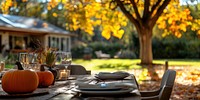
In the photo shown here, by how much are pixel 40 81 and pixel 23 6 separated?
40507mm

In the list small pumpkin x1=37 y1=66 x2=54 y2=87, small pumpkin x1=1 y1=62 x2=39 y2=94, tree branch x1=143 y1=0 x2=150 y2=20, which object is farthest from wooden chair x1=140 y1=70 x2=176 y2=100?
tree branch x1=143 y1=0 x2=150 y2=20

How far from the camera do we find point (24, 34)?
1060 inches

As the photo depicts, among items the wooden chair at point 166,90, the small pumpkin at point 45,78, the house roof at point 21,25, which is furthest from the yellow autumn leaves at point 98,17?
the small pumpkin at point 45,78

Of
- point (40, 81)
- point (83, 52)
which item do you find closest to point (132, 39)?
point (83, 52)

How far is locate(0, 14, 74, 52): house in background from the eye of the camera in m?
23.3

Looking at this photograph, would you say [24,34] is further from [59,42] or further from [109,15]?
[109,15]

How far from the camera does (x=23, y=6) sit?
136 feet

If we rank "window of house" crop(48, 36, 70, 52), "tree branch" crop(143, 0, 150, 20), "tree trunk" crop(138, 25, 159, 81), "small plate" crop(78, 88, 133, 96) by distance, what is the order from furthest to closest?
"window of house" crop(48, 36, 70, 52), "tree trunk" crop(138, 25, 159, 81), "tree branch" crop(143, 0, 150, 20), "small plate" crop(78, 88, 133, 96)

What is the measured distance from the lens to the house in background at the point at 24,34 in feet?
76.5

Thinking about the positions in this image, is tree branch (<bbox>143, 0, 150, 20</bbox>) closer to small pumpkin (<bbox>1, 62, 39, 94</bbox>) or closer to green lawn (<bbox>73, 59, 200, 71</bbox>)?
green lawn (<bbox>73, 59, 200, 71</bbox>)

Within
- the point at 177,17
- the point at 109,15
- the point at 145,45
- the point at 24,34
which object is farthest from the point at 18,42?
the point at 177,17

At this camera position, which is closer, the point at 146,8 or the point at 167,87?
the point at 167,87

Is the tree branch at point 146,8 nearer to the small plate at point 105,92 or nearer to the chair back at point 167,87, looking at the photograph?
the chair back at point 167,87

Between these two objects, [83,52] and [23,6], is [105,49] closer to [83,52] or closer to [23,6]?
[83,52]
